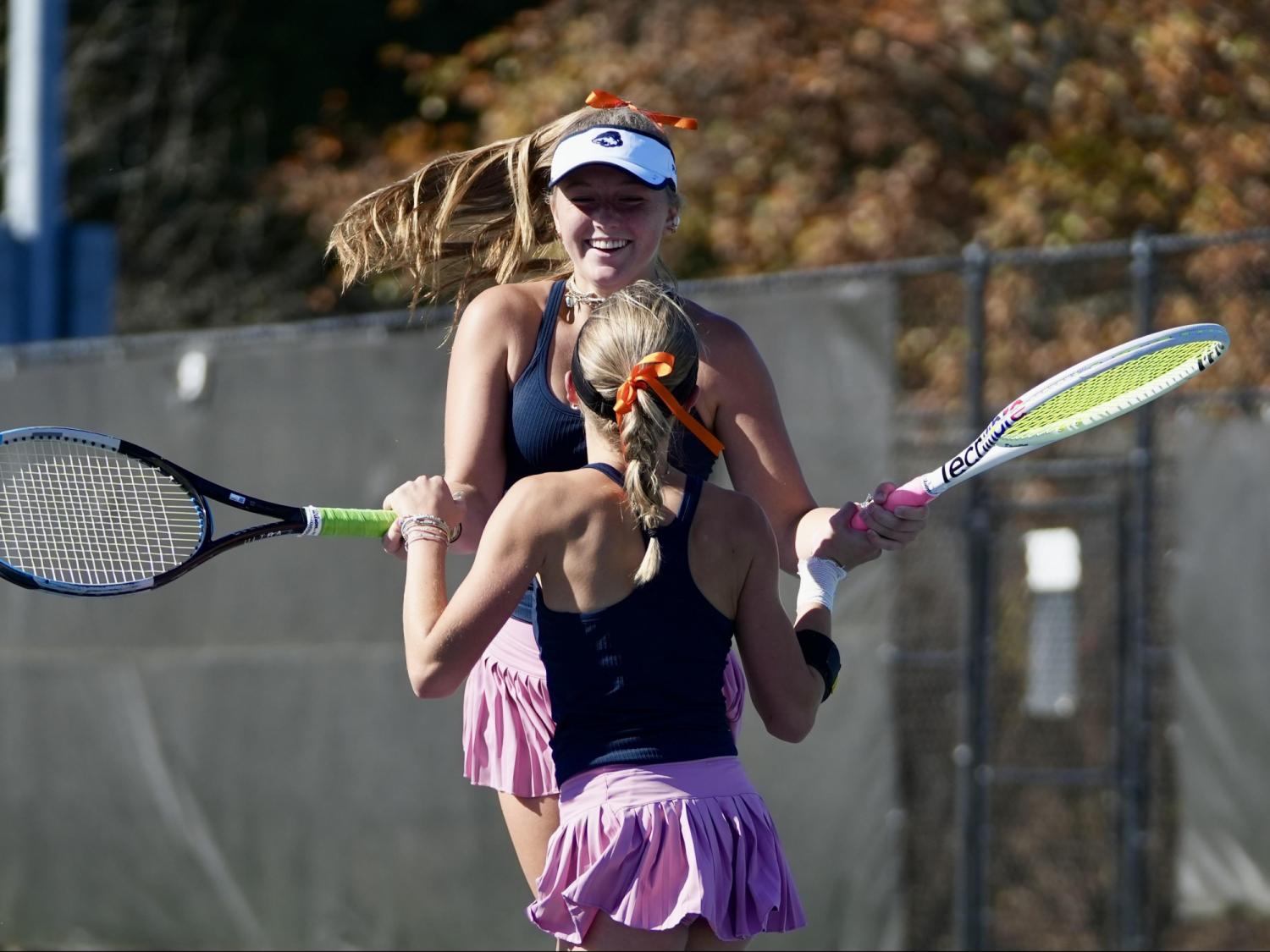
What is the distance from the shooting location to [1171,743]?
7.60 metres

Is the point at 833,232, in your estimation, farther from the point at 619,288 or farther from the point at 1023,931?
the point at 619,288

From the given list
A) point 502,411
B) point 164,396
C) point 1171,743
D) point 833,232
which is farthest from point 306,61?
point 502,411

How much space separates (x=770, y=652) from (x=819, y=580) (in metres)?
0.34

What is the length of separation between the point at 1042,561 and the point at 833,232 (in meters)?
3.20

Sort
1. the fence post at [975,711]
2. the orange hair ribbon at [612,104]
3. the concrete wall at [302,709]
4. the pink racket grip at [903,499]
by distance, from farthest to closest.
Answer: the fence post at [975,711] < the concrete wall at [302,709] < the orange hair ribbon at [612,104] < the pink racket grip at [903,499]

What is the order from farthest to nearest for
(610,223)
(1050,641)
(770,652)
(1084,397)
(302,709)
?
(1050,641) → (302,709) → (1084,397) → (610,223) → (770,652)

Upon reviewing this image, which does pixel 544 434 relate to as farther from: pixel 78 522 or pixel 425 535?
pixel 78 522

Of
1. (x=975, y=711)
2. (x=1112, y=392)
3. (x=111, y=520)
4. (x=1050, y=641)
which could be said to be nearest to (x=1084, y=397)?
(x=1112, y=392)

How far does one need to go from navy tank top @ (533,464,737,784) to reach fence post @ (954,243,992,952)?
299 cm

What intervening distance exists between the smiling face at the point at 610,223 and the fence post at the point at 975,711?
8.98 ft

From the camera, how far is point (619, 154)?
3.63 m

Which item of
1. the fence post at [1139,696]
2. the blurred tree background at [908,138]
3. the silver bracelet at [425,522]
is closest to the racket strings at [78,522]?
the silver bracelet at [425,522]

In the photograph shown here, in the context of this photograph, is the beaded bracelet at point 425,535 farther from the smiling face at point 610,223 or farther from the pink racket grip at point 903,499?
the pink racket grip at point 903,499

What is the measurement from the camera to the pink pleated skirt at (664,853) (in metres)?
3.24
